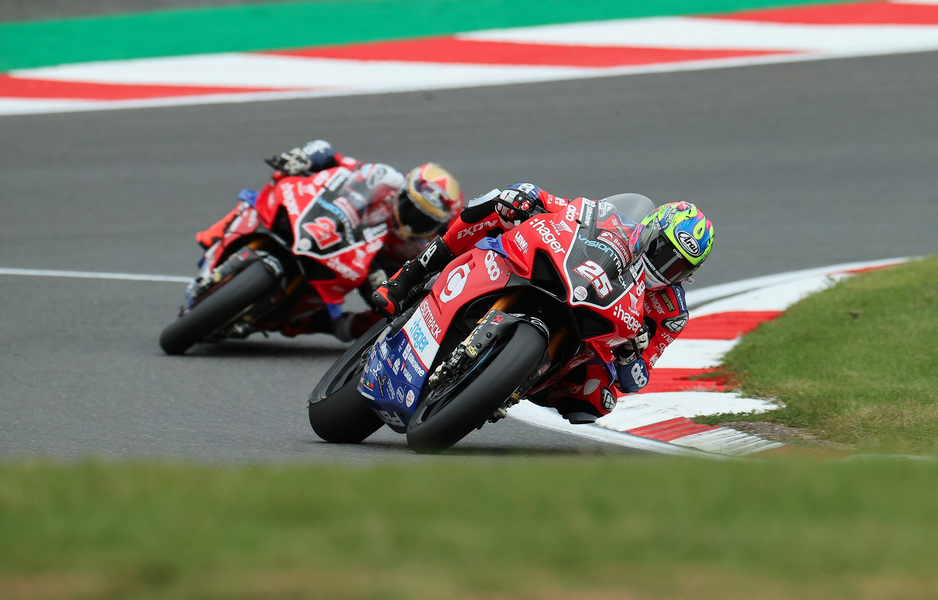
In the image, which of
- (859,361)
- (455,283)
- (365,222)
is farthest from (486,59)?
(455,283)

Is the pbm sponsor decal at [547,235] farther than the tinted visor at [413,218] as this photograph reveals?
No

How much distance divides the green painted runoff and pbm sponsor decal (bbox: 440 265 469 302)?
10.3 m

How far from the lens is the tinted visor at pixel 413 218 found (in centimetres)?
708

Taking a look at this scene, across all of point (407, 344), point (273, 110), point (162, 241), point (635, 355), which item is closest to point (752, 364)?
point (635, 355)

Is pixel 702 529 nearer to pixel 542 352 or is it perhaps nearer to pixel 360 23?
pixel 542 352

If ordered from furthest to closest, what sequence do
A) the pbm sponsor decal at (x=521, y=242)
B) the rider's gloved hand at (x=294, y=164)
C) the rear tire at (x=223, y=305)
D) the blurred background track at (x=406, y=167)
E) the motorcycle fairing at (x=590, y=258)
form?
1. the rider's gloved hand at (x=294, y=164)
2. the rear tire at (x=223, y=305)
3. the blurred background track at (x=406, y=167)
4. the pbm sponsor decal at (x=521, y=242)
5. the motorcycle fairing at (x=590, y=258)

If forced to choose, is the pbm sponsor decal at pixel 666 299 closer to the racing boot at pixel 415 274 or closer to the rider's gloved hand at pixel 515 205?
the rider's gloved hand at pixel 515 205

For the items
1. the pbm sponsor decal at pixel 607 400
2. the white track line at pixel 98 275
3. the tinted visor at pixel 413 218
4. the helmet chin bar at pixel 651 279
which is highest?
the helmet chin bar at pixel 651 279

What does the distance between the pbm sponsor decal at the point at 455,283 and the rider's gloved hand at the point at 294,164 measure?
2556 millimetres

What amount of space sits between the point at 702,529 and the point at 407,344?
8.17 feet

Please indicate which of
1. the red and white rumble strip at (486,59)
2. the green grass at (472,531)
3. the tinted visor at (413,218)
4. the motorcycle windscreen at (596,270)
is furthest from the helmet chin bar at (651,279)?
the red and white rumble strip at (486,59)

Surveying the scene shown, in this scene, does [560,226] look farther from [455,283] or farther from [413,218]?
[413,218]

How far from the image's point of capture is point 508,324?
4.82 metres

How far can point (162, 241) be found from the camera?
34.4ft
